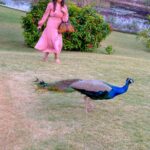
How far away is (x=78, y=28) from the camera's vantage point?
12.0m

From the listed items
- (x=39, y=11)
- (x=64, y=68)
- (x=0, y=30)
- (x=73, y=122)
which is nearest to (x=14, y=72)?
(x=64, y=68)

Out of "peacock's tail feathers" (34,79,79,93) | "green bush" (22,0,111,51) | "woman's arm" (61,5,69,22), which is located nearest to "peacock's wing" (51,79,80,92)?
"peacock's tail feathers" (34,79,79,93)

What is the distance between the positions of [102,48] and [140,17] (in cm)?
Answer: 1250

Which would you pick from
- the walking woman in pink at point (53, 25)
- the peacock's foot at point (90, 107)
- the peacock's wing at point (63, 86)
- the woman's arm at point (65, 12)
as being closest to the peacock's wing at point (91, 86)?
the peacock's wing at point (63, 86)

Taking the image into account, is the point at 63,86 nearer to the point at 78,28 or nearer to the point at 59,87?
the point at 59,87

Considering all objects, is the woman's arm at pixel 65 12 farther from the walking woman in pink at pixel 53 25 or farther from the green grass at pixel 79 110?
the green grass at pixel 79 110

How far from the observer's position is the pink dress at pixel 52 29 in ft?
28.2

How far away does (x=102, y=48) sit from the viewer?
1330cm

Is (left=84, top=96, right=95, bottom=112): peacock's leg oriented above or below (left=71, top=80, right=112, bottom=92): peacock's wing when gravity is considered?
below

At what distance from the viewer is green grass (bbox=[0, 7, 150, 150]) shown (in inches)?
177

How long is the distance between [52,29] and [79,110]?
12.0 ft

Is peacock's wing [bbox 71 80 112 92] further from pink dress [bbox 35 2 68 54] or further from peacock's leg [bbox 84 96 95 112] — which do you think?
pink dress [bbox 35 2 68 54]

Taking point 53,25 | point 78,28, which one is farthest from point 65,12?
point 78,28

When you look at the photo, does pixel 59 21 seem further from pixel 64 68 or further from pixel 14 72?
pixel 14 72
